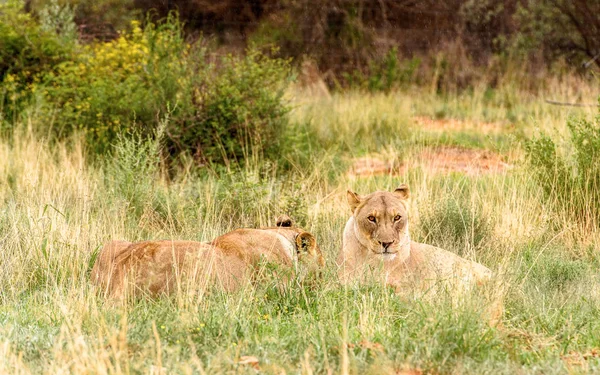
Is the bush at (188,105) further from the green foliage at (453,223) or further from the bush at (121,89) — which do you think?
the green foliage at (453,223)

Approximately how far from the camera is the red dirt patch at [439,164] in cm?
957

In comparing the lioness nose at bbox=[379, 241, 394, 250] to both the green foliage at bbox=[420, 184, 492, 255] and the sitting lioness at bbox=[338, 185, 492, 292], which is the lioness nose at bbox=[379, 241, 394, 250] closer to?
the sitting lioness at bbox=[338, 185, 492, 292]

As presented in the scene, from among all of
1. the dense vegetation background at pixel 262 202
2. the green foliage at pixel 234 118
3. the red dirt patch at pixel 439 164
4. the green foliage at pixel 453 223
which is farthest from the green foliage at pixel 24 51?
the green foliage at pixel 453 223

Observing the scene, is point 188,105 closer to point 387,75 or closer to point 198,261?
point 198,261

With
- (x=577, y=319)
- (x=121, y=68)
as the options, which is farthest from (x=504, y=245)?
(x=121, y=68)

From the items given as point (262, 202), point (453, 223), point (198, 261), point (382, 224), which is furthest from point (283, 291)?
point (262, 202)

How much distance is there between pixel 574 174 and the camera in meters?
8.00

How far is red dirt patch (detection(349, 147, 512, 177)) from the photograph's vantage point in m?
9.57

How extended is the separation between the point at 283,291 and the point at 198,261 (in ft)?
1.90

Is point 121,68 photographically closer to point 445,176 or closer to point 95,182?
point 95,182

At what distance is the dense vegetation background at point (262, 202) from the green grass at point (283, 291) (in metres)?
0.02

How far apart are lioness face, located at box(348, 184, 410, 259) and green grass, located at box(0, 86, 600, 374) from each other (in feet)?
0.98

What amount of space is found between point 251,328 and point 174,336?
40cm

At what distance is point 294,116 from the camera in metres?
13.0
